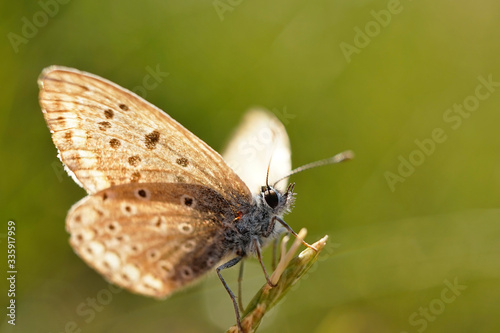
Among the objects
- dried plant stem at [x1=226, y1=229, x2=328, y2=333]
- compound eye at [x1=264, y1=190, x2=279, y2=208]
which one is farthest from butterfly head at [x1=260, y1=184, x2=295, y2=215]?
dried plant stem at [x1=226, y1=229, x2=328, y2=333]

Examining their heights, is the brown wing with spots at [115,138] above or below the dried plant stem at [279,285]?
above

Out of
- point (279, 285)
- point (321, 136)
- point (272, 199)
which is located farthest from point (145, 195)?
point (321, 136)

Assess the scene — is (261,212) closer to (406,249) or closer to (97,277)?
(406,249)

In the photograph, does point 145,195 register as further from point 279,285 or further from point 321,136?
point 321,136

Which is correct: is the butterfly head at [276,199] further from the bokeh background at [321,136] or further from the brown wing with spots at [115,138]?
the bokeh background at [321,136]

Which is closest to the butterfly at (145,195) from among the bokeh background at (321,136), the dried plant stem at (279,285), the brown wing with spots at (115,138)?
the brown wing with spots at (115,138)

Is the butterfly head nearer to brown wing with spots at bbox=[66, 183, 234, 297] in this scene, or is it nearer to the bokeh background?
brown wing with spots at bbox=[66, 183, 234, 297]

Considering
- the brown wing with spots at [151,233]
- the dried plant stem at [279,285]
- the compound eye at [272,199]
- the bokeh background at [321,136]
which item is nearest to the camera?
the dried plant stem at [279,285]
